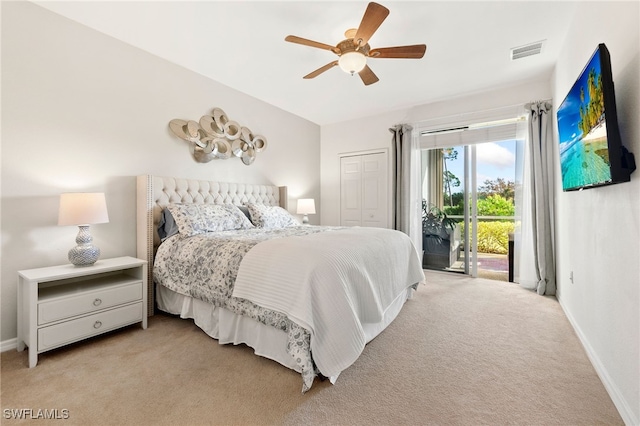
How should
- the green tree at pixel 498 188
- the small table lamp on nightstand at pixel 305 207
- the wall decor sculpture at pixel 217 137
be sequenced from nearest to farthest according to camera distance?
the wall decor sculpture at pixel 217 137 → the green tree at pixel 498 188 → the small table lamp on nightstand at pixel 305 207

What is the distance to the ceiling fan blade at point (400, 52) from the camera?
2.22 metres

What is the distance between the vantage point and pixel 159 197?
2895 millimetres

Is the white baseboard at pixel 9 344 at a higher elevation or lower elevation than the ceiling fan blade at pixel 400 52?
lower

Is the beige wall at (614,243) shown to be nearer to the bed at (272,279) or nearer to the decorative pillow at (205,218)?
the bed at (272,279)

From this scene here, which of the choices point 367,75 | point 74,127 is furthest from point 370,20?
point 74,127

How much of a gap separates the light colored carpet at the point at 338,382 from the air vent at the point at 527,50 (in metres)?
2.76

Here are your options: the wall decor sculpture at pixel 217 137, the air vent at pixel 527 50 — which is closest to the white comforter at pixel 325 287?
the wall decor sculpture at pixel 217 137

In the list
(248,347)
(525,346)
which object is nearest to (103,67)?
(248,347)

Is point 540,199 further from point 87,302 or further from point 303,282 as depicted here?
point 87,302

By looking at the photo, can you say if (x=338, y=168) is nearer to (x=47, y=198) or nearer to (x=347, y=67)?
(x=347, y=67)

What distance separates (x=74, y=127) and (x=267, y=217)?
6.63ft

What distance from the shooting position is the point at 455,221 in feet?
14.5

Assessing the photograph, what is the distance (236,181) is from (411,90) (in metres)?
2.80

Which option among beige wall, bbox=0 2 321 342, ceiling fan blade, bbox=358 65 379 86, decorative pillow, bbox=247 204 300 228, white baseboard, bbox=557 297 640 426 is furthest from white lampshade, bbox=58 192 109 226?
white baseboard, bbox=557 297 640 426
